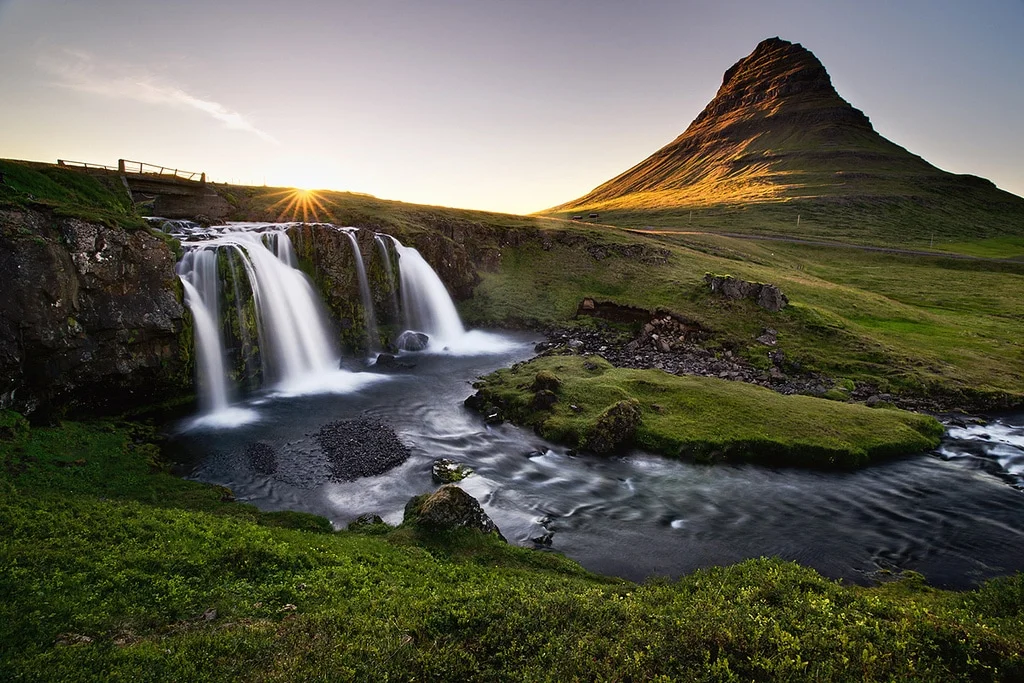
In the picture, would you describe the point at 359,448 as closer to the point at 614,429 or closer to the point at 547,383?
the point at 547,383

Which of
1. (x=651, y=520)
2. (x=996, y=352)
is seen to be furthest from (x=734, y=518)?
(x=996, y=352)

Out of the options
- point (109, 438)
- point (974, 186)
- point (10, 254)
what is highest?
point (974, 186)

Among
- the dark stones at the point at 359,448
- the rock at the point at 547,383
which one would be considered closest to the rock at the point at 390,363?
the dark stones at the point at 359,448

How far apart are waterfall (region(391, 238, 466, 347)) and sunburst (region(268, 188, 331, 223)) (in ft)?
42.4

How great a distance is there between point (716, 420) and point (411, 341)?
28121 mm

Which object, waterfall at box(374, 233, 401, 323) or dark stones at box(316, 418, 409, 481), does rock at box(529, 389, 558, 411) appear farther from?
waterfall at box(374, 233, 401, 323)

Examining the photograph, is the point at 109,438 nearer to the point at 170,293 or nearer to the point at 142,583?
the point at 170,293

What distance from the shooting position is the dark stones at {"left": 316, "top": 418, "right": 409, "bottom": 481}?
22316mm

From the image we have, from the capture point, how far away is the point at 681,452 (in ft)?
79.5

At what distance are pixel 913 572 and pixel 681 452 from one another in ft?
32.0

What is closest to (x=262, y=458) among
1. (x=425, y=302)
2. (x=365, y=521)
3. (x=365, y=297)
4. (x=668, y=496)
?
(x=365, y=521)

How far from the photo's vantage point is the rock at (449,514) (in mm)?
15891

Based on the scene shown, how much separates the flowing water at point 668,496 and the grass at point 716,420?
39.4 inches

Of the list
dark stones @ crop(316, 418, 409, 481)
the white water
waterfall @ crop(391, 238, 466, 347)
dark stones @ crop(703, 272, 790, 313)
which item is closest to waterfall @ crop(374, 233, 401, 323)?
waterfall @ crop(391, 238, 466, 347)
